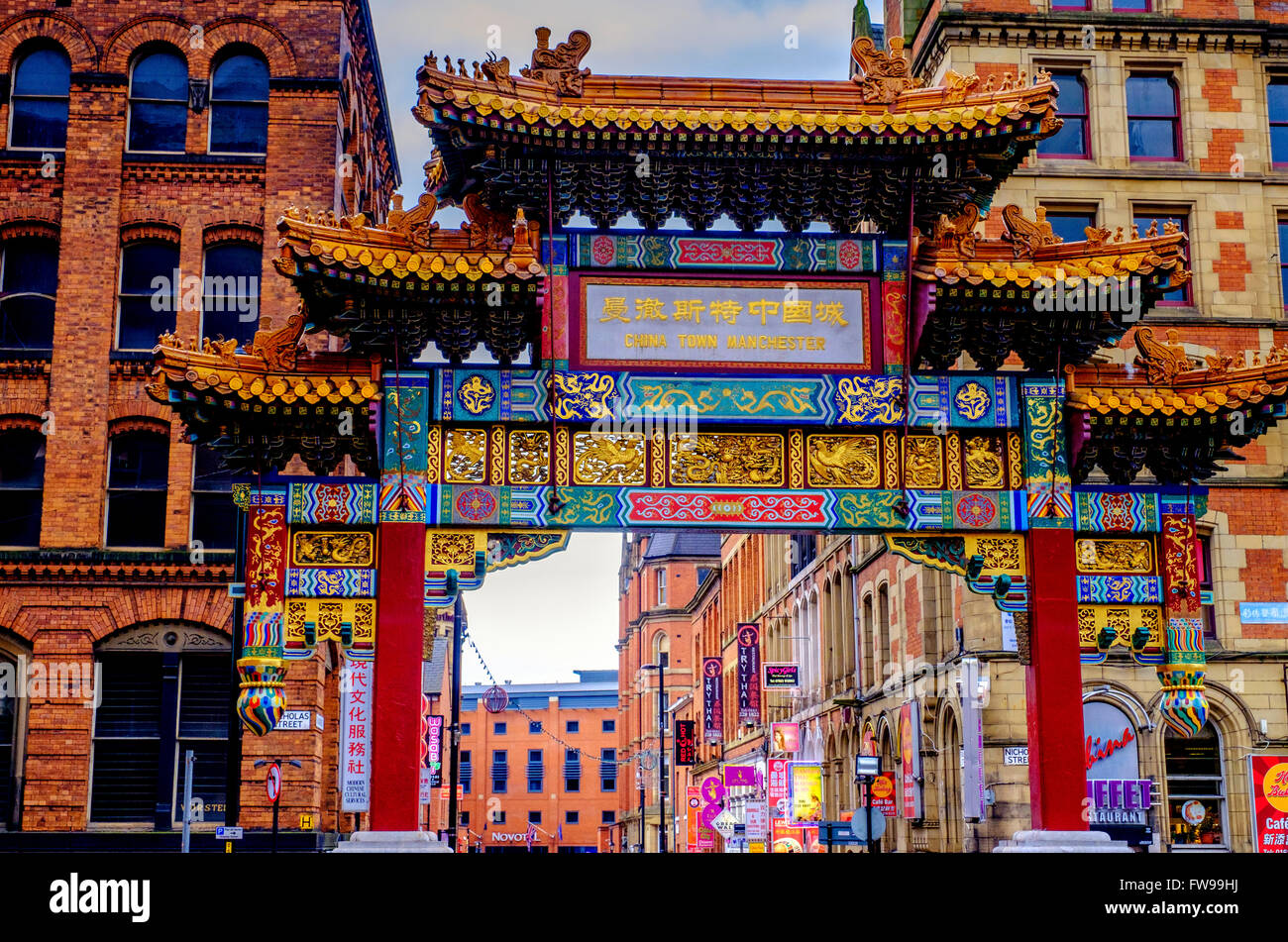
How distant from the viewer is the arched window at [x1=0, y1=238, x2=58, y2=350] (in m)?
31.0

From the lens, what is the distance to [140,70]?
31.8m

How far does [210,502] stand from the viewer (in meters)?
30.1

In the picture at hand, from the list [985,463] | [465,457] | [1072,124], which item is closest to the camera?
[465,457]

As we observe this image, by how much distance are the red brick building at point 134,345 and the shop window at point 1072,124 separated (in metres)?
16.2

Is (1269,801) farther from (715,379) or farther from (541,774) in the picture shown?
(541,774)

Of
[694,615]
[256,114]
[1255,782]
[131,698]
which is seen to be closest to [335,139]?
[256,114]

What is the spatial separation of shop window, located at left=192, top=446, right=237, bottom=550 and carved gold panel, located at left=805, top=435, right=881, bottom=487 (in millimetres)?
16112

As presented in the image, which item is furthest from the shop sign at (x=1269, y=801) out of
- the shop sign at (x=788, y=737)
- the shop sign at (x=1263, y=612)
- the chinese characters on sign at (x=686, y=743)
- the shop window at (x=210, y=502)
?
the chinese characters on sign at (x=686, y=743)

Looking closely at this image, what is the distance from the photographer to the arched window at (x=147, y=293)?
30.7 metres

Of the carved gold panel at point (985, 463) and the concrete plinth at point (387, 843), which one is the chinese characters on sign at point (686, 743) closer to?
the carved gold panel at point (985, 463)

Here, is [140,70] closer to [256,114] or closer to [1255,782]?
[256,114]

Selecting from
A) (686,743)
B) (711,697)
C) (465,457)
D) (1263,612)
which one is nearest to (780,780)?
(711,697)

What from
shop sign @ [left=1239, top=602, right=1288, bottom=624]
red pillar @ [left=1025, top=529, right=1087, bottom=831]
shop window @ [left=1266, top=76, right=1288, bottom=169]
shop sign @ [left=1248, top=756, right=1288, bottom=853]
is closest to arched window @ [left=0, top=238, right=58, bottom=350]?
red pillar @ [left=1025, top=529, right=1087, bottom=831]

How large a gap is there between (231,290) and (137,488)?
15.1 feet
